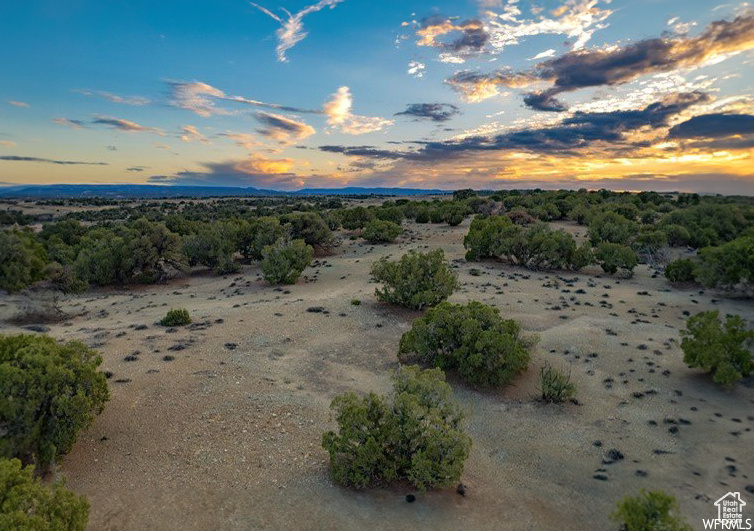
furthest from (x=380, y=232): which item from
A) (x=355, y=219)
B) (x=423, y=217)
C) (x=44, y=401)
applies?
(x=44, y=401)

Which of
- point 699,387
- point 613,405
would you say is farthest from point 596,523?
point 699,387

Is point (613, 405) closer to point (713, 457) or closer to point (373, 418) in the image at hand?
point (713, 457)

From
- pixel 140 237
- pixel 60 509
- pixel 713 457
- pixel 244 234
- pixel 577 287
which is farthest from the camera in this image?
pixel 244 234

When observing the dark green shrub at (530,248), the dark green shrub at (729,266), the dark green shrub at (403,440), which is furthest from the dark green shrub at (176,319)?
the dark green shrub at (729,266)

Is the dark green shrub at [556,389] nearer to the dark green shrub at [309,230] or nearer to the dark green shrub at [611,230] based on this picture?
the dark green shrub at [611,230]

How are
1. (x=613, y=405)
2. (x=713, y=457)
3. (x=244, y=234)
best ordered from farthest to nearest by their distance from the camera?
(x=244, y=234), (x=613, y=405), (x=713, y=457)
